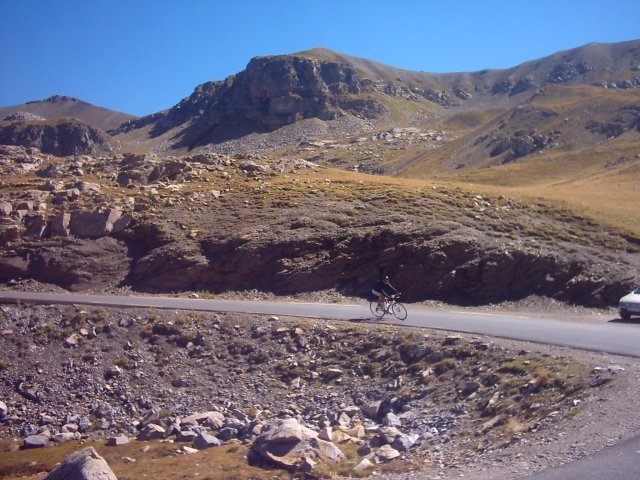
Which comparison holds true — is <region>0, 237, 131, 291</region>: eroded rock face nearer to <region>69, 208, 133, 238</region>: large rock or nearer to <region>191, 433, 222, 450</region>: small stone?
<region>69, 208, 133, 238</region>: large rock

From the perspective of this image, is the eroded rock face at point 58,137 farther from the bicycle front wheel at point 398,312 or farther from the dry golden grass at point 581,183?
the bicycle front wheel at point 398,312

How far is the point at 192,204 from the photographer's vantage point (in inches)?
1277

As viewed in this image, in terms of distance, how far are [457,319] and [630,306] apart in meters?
4.94

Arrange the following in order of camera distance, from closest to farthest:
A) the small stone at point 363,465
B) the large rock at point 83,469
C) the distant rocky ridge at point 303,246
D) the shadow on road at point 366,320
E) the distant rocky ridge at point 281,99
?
1. the large rock at point 83,469
2. the small stone at point 363,465
3. the shadow on road at point 366,320
4. the distant rocky ridge at point 303,246
5. the distant rocky ridge at point 281,99

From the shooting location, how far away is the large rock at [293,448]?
1138cm

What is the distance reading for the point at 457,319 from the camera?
65.4 ft

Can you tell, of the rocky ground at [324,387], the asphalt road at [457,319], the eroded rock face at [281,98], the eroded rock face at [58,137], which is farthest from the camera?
the eroded rock face at [281,98]

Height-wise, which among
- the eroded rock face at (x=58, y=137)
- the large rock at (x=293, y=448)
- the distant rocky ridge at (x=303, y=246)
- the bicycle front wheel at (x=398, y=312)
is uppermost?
the eroded rock face at (x=58, y=137)

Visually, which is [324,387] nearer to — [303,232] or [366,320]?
[366,320]

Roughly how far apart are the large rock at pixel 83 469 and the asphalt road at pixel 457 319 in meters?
9.86

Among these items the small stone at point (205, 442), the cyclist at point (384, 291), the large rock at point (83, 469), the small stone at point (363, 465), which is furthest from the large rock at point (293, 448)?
the cyclist at point (384, 291)

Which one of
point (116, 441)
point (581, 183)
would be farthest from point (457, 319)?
point (581, 183)

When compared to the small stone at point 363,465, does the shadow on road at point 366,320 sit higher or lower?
higher

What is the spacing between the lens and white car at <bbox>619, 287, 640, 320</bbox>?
19.4m
